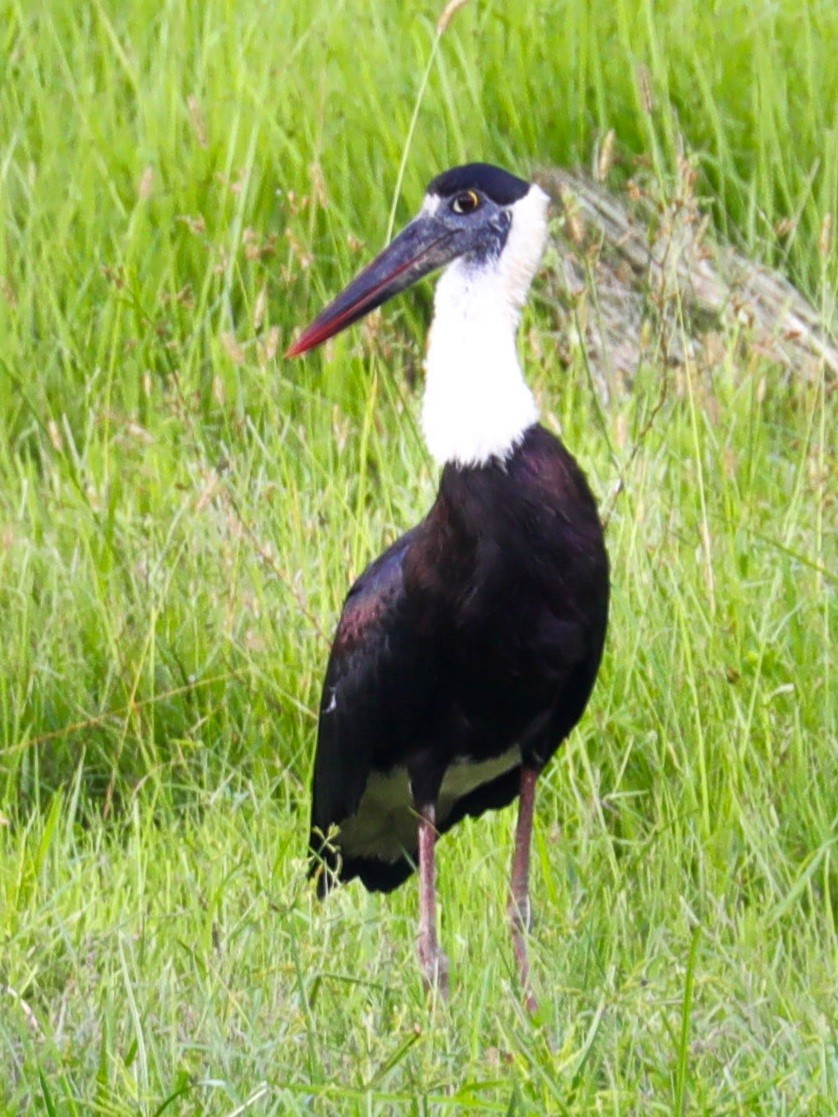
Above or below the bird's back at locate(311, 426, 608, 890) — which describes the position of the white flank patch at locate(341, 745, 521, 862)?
below

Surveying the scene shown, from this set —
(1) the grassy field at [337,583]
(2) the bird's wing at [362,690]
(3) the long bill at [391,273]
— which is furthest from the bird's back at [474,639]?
(3) the long bill at [391,273]

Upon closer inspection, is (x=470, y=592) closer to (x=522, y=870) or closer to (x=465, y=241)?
(x=522, y=870)

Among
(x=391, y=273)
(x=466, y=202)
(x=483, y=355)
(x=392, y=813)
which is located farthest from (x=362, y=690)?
(x=466, y=202)

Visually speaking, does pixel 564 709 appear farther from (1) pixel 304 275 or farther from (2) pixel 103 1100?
(1) pixel 304 275

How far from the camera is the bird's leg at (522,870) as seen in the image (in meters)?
3.49

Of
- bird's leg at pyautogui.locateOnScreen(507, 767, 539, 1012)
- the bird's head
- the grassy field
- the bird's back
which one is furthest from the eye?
bird's leg at pyautogui.locateOnScreen(507, 767, 539, 1012)

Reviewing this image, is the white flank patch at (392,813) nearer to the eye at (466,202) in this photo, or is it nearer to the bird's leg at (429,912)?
the bird's leg at (429,912)

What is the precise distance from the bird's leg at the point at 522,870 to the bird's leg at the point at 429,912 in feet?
0.40

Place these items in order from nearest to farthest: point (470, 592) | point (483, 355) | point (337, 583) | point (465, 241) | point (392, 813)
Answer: point (470, 592), point (483, 355), point (465, 241), point (392, 813), point (337, 583)

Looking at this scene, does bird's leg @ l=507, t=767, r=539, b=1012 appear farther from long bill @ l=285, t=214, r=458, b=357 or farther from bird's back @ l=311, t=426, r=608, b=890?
long bill @ l=285, t=214, r=458, b=357

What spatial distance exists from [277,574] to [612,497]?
69cm

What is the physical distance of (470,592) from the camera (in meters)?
3.57

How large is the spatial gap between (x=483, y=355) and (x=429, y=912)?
916 mm

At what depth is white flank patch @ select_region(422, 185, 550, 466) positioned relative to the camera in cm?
364
